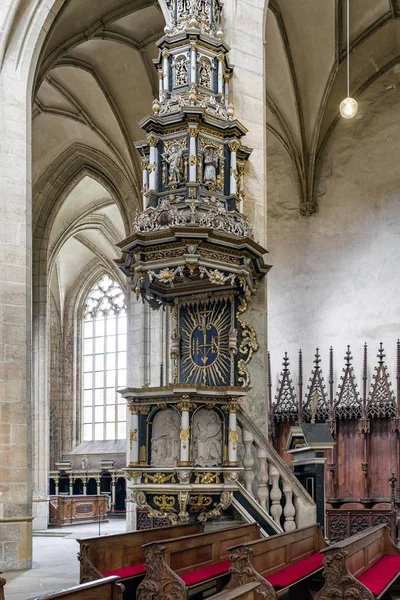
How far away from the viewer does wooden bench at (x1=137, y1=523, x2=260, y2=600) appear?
5.76 metres

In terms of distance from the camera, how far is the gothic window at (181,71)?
1027cm

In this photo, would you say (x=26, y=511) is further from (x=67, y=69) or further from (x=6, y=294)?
(x=67, y=69)

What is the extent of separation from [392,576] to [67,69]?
13.9m

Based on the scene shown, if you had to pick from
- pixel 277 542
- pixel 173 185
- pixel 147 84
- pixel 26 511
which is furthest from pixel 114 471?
pixel 277 542

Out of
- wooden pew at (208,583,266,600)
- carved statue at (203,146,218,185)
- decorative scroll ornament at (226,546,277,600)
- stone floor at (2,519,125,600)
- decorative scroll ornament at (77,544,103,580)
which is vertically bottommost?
stone floor at (2,519,125,600)

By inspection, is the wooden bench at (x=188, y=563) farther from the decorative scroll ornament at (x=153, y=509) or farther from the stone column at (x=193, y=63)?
the stone column at (x=193, y=63)

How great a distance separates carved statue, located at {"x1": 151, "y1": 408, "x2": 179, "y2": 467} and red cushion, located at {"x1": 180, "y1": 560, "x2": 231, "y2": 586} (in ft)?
→ 5.17

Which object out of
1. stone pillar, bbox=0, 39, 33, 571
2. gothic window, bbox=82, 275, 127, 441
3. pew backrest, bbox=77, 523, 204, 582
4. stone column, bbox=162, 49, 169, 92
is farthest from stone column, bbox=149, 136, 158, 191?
gothic window, bbox=82, 275, 127, 441

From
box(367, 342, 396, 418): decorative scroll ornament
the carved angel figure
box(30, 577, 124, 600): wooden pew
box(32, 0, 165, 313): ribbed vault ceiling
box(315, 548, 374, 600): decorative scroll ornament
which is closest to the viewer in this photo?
box(30, 577, 124, 600): wooden pew

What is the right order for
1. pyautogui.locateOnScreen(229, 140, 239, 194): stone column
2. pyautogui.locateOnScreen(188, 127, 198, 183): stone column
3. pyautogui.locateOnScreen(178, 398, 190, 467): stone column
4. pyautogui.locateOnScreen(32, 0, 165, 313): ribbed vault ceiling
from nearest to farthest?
1. pyautogui.locateOnScreen(178, 398, 190, 467): stone column
2. pyautogui.locateOnScreen(188, 127, 198, 183): stone column
3. pyautogui.locateOnScreen(229, 140, 239, 194): stone column
4. pyautogui.locateOnScreen(32, 0, 165, 313): ribbed vault ceiling

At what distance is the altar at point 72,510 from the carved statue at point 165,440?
10.7 meters

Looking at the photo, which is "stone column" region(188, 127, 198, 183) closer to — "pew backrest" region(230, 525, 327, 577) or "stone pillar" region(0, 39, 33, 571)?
"stone pillar" region(0, 39, 33, 571)

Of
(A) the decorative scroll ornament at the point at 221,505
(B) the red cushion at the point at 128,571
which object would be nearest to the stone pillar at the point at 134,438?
(A) the decorative scroll ornament at the point at 221,505

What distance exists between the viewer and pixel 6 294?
34.5ft
